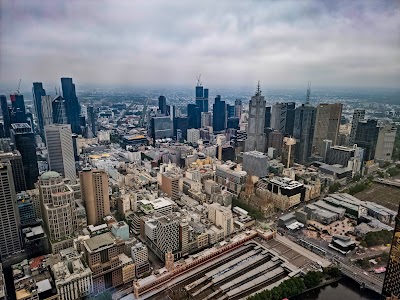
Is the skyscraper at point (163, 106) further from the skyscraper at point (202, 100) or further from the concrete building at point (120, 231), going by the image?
the concrete building at point (120, 231)

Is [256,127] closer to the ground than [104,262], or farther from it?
farther from it

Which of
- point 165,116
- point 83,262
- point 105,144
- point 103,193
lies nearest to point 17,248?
point 83,262

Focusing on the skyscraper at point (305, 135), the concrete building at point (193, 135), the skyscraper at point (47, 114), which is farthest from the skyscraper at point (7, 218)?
the concrete building at point (193, 135)

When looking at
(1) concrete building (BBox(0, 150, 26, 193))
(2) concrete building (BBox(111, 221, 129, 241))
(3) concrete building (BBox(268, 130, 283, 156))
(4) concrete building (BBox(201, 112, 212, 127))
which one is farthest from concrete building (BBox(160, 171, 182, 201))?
(4) concrete building (BBox(201, 112, 212, 127))

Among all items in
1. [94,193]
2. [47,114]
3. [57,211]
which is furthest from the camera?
[47,114]

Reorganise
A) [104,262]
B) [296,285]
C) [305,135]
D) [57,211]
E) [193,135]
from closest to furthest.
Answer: [296,285] < [104,262] < [57,211] < [305,135] < [193,135]

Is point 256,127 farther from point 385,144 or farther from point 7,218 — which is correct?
point 7,218

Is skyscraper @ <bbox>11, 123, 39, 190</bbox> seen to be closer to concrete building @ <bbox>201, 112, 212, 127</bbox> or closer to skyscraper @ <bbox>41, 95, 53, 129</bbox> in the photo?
skyscraper @ <bbox>41, 95, 53, 129</bbox>

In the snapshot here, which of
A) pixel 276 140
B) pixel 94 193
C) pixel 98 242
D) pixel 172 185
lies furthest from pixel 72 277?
pixel 276 140
